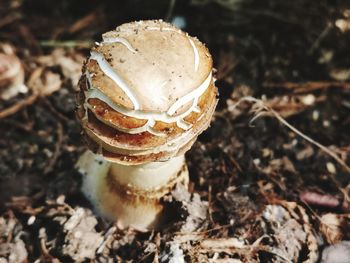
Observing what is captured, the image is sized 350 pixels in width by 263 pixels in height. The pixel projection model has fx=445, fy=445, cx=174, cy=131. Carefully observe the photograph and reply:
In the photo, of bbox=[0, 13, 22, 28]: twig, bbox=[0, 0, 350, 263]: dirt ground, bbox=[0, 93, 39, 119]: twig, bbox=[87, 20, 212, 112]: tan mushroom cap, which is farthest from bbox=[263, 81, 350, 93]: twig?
bbox=[0, 13, 22, 28]: twig

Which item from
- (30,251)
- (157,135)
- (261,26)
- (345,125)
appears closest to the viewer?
(157,135)

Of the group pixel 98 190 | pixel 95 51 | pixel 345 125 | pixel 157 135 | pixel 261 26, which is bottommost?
pixel 345 125

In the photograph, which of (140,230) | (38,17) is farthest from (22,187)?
(38,17)

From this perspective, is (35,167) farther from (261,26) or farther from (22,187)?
(261,26)

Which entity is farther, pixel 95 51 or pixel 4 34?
pixel 4 34

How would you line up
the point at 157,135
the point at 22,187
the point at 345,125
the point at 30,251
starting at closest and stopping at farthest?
the point at 157,135 < the point at 30,251 < the point at 22,187 < the point at 345,125

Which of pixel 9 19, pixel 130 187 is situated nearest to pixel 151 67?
pixel 130 187

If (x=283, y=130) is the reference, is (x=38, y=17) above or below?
above

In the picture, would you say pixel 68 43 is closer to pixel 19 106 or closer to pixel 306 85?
pixel 19 106

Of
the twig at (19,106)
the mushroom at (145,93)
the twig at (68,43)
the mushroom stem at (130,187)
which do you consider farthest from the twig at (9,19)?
the mushroom at (145,93)
